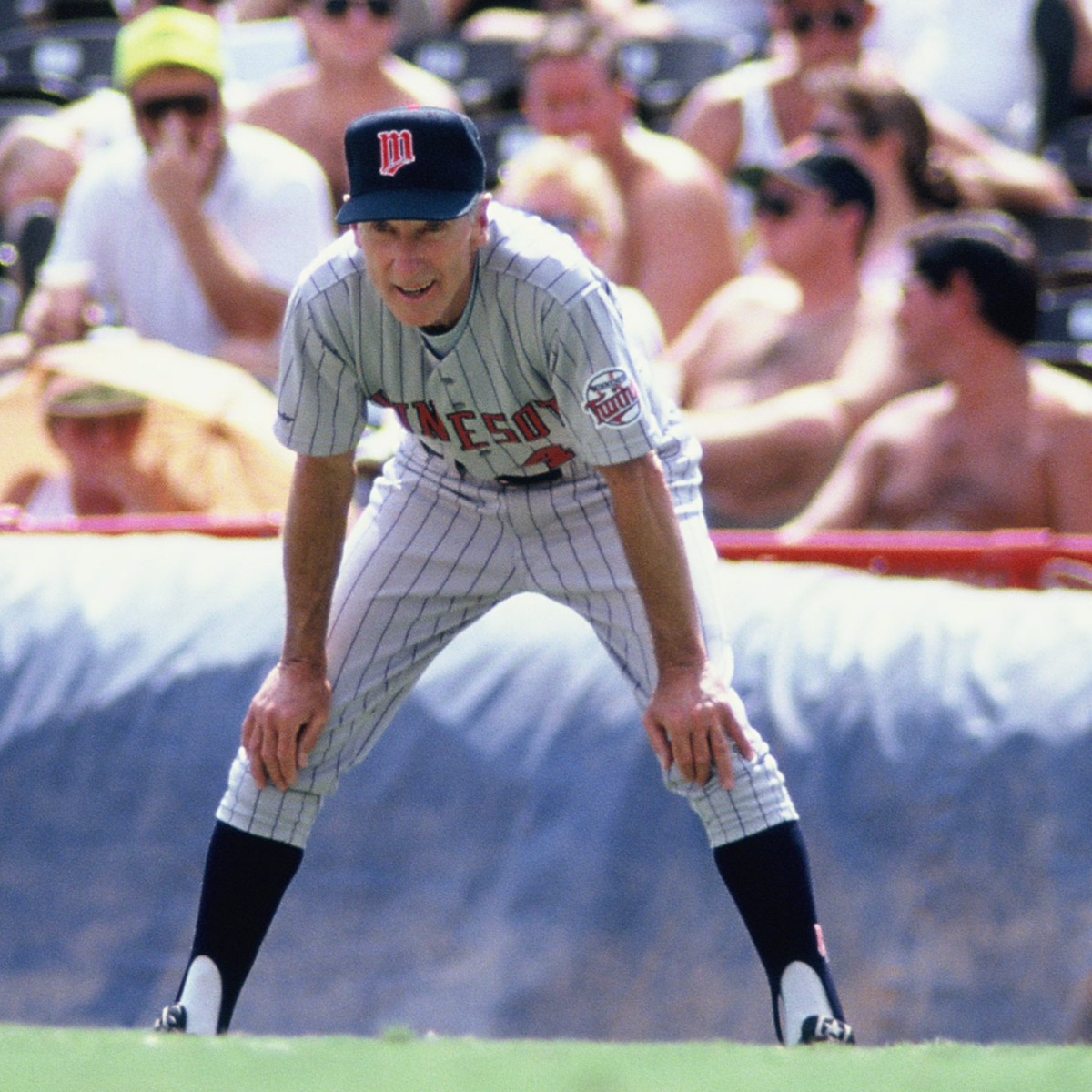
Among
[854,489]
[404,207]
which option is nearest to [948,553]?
[854,489]

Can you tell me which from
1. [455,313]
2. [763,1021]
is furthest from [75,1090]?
[763,1021]

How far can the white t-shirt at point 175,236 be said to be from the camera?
547cm

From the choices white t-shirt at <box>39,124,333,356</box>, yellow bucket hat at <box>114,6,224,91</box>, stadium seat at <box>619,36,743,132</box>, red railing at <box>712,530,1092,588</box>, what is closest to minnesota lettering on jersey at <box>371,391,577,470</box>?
red railing at <box>712,530,1092,588</box>

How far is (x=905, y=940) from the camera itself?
405 cm

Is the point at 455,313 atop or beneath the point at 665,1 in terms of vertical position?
atop

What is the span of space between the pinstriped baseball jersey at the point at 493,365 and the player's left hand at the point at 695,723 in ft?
1.14

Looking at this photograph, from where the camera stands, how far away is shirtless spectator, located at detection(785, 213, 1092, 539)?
449 centimetres

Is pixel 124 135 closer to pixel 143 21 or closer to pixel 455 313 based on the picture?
pixel 143 21

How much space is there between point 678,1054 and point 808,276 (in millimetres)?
3081

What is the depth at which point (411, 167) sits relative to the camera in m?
2.71

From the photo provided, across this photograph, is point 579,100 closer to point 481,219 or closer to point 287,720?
point 481,219

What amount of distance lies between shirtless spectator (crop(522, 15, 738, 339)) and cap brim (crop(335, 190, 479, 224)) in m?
2.89

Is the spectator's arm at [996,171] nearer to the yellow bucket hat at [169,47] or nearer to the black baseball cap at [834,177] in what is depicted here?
the black baseball cap at [834,177]

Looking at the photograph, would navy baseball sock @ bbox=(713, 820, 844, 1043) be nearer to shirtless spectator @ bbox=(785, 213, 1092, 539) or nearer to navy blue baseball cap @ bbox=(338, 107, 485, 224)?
navy blue baseball cap @ bbox=(338, 107, 485, 224)
